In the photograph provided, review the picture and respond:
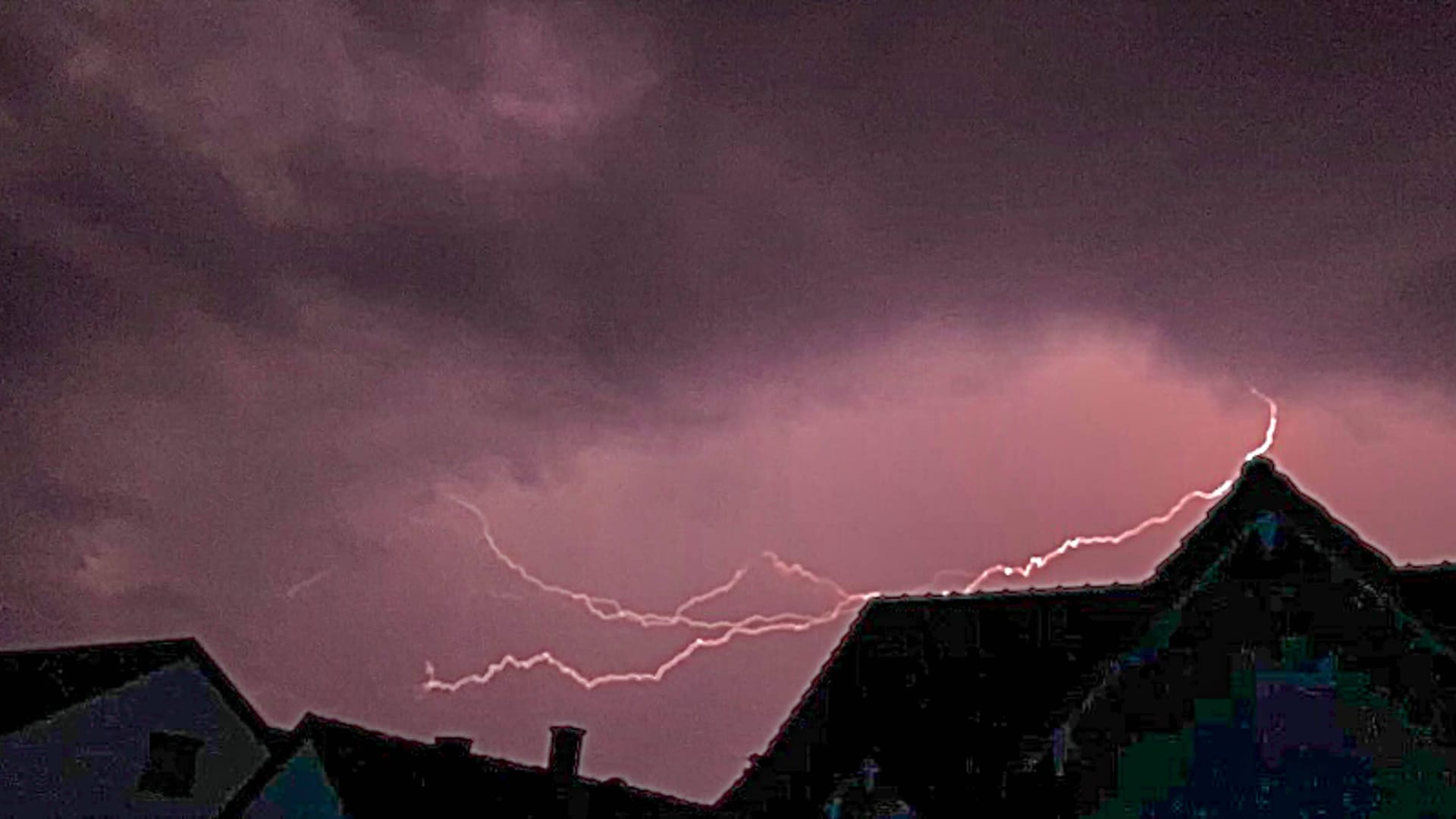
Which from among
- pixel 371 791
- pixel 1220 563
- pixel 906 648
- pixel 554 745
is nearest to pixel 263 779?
pixel 371 791

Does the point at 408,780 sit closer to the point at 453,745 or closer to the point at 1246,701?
the point at 453,745

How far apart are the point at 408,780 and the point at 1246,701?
2260 cm

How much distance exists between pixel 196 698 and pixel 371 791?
5.27 meters

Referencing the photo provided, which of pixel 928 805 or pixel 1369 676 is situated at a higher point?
pixel 1369 676

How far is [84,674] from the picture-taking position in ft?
105

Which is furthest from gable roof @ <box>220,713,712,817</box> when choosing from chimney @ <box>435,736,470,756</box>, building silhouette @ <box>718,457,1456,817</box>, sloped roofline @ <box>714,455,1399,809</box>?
building silhouette @ <box>718,457,1456,817</box>

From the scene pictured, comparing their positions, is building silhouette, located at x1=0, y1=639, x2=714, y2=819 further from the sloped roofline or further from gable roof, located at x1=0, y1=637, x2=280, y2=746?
the sloped roofline

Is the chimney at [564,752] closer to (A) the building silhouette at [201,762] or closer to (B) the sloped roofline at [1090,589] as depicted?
(A) the building silhouette at [201,762]

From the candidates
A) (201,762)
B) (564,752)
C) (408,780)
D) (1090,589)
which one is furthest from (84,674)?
(1090,589)

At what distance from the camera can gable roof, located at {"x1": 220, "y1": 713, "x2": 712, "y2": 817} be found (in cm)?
3200

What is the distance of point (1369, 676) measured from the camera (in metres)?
15.1

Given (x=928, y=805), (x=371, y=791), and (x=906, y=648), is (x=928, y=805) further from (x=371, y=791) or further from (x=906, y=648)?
(x=371, y=791)

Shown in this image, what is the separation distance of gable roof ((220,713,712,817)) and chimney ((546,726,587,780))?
26 centimetres

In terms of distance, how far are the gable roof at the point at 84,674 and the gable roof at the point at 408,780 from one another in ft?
11.3
